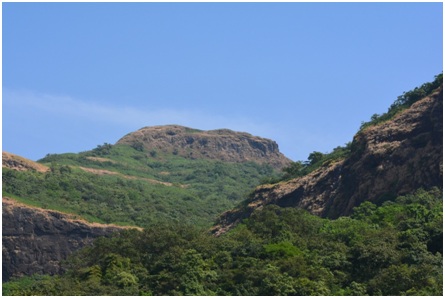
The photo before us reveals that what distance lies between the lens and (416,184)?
223 feet

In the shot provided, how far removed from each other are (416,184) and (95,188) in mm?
48316

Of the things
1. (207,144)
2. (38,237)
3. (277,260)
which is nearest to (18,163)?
(38,237)

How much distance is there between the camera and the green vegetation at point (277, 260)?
49.5 meters

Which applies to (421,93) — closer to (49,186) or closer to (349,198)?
(349,198)

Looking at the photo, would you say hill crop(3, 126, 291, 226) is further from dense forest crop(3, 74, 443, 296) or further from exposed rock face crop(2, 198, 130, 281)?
dense forest crop(3, 74, 443, 296)

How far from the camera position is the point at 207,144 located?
595 feet

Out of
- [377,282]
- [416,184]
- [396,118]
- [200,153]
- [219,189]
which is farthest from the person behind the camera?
[200,153]

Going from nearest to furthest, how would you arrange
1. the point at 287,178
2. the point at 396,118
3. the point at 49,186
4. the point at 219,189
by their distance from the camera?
the point at 396,118, the point at 287,178, the point at 49,186, the point at 219,189

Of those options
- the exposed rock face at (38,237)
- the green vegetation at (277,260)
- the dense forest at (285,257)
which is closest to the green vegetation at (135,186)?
the exposed rock face at (38,237)

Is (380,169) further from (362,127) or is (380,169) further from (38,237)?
(38,237)

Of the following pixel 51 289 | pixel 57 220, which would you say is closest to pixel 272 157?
pixel 57 220

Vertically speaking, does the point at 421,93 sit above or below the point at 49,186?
above

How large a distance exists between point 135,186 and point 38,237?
31223mm

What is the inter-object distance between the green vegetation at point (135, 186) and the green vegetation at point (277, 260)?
3612 centimetres
